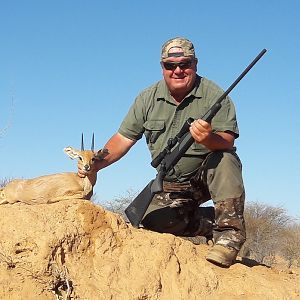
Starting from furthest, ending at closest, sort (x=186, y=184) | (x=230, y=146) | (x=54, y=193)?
(x=54, y=193), (x=186, y=184), (x=230, y=146)

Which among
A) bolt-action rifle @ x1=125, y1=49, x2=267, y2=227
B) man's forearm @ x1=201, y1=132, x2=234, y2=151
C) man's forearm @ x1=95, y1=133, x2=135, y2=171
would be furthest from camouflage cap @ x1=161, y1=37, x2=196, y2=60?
man's forearm @ x1=95, y1=133, x2=135, y2=171

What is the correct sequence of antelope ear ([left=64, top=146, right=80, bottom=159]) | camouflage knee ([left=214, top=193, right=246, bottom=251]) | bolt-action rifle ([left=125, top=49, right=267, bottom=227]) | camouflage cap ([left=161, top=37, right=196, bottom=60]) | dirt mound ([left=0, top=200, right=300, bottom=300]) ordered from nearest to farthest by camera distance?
dirt mound ([left=0, top=200, right=300, bottom=300]), camouflage knee ([left=214, top=193, right=246, bottom=251]), bolt-action rifle ([left=125, top=49, right=267, bottom=227]), camouflage cap ([left=161, top=37, right=196, bottom=60]), antelope ear ([left=64, top=146, right=80, bottom=159])

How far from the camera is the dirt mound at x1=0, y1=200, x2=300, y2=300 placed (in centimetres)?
356

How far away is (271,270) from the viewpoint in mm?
4719

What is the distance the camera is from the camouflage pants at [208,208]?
4531 millimetres

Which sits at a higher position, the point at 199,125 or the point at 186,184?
the point at 199,125

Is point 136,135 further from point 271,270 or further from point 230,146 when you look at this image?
point 271,270

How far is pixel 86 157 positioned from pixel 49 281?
187 centimetres

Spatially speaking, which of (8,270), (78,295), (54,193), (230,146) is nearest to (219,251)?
(230,146)

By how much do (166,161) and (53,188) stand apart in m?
1.31

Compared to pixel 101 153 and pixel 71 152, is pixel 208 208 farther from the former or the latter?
pixel 71 152

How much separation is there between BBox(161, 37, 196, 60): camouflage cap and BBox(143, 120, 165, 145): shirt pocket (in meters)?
0.53

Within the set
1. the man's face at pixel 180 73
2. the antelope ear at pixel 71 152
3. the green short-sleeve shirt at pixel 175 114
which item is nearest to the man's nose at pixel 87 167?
the antelope ear at pixel 71 152

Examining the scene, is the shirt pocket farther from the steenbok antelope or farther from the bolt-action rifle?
the steenbok antelope
